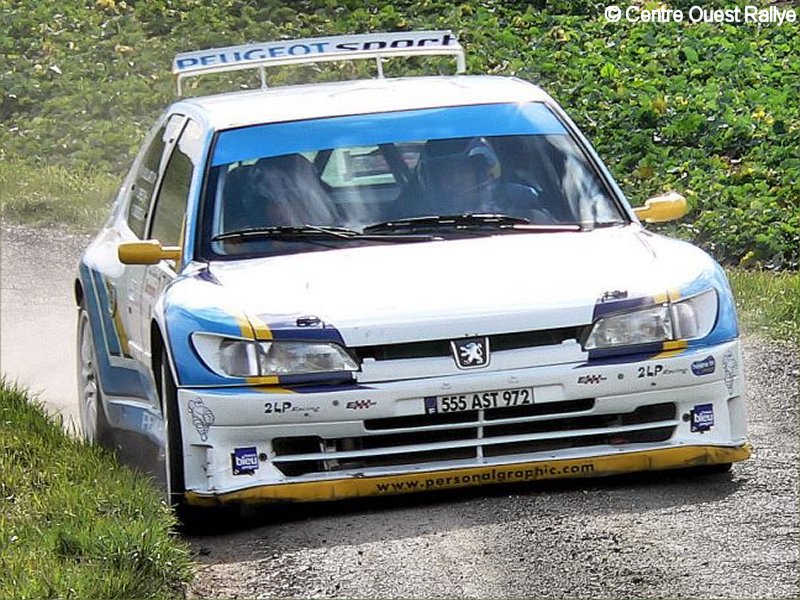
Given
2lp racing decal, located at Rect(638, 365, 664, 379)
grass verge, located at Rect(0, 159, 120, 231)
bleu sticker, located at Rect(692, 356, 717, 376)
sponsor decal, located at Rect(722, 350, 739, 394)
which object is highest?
2lp racing decal, located at Rect(638, 365, 664, 379)

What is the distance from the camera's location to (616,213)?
28.2 ft

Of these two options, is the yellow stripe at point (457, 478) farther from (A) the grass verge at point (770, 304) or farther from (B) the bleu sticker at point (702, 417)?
(A) the grass verge at point (770, 304)

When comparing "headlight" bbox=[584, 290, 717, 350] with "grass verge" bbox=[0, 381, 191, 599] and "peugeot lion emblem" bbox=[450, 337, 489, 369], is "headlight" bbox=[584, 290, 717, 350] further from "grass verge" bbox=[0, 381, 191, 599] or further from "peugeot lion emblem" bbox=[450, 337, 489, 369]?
"grass verge" bbox=[0, 381, 191, 599]

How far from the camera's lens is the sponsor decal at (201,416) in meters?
7.36

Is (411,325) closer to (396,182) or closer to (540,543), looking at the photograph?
(540,543)

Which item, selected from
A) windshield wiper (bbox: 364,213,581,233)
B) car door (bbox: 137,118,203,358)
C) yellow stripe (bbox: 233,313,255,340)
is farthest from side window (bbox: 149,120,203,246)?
yellow stripe (bbox: 233,313,255,340)

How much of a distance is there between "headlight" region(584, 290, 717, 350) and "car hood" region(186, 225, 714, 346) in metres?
0.05

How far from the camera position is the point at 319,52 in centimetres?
980

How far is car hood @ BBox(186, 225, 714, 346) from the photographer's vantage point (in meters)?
7.39

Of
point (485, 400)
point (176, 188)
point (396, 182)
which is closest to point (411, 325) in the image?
point (485, 400)

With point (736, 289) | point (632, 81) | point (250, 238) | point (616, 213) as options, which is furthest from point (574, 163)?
point (632, 81)

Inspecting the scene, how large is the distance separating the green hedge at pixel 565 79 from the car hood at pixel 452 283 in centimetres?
708

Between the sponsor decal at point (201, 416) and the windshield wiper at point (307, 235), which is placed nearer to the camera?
the sponsor decal at point (201, 416)

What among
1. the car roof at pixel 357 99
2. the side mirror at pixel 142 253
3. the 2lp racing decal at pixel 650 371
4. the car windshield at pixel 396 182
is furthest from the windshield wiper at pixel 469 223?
the 2lp racing decal at pixel 650 371
